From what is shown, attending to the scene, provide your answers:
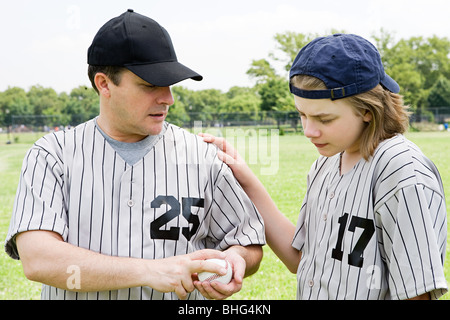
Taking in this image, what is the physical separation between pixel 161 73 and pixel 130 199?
494 mm

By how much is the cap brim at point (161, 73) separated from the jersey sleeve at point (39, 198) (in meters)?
0.46

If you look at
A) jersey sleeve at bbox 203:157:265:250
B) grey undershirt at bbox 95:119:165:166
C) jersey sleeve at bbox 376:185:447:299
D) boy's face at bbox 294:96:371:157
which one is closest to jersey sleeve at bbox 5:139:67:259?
grey undershirt at bbox 95:119:165:166

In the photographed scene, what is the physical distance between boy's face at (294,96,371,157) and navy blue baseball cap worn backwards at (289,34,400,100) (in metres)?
0.03

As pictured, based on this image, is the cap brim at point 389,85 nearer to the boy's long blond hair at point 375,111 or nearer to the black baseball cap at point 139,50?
the boy's long blond hair at point 375,111

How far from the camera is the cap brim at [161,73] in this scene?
1844 millimetres

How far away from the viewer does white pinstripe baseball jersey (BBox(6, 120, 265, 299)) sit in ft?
6.09

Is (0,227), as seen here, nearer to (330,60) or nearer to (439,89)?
(330,60)

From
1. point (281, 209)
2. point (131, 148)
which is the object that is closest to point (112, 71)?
point (131, 148)

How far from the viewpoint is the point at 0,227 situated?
7.45m

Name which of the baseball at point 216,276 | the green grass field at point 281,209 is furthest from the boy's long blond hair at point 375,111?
the green grass field at point 281,209

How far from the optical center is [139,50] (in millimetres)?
1887
